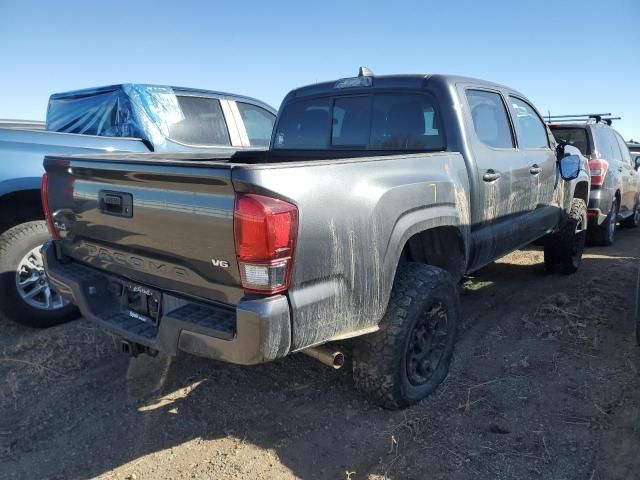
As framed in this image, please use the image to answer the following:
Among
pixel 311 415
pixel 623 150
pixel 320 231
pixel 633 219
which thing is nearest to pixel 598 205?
pixel 623 150

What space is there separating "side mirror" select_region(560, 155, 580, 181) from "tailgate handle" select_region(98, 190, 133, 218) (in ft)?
14.0

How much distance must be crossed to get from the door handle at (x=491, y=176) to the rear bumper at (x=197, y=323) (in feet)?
6.81

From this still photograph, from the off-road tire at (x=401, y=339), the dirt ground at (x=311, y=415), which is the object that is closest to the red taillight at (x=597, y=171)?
the dirt ground at (x=311, y=415)

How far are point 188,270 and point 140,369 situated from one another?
4.89 feet

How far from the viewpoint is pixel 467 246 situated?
343cm

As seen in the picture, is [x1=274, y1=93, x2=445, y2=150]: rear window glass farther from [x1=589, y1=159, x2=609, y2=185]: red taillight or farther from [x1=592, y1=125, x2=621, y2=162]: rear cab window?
[x1=592, y1=125, x2=621, y2=162]: rear cab window

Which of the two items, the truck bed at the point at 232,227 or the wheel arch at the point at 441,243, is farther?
the wheel arch at the point at 441,243

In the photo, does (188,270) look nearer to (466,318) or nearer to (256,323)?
(256,323)

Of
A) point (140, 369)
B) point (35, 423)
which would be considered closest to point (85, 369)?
point (140, 369)

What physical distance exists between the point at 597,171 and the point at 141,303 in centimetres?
656

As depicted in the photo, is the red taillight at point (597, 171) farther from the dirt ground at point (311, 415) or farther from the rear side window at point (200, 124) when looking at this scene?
the rear side window at point (200, 124)

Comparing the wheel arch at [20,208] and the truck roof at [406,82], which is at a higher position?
the truck roof at [406,82]

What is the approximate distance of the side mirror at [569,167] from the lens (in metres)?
4.98

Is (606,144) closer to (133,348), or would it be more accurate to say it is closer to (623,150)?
(623,150)
